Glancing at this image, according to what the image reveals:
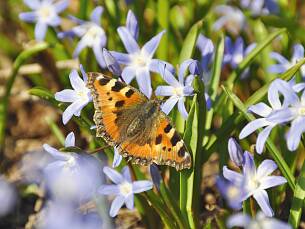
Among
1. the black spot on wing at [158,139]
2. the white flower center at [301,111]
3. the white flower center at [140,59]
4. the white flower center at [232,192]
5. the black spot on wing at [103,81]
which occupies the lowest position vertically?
the white flower center at [232,192]

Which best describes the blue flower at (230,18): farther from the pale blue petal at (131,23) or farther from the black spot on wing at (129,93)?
the black spot on wing at (129,93)

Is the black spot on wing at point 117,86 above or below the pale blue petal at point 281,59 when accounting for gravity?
above

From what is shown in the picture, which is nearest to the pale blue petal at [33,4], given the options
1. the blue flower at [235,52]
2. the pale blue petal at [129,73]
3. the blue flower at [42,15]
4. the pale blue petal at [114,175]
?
the blue flower at [42,15]

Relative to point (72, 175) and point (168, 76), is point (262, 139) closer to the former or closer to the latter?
point (168, 76)

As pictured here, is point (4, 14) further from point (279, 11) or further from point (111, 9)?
point (279, 11)

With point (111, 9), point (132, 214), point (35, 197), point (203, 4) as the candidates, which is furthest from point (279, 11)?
point (35, 197)

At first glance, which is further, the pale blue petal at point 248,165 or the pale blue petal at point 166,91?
the pale blue petal at point 166,91

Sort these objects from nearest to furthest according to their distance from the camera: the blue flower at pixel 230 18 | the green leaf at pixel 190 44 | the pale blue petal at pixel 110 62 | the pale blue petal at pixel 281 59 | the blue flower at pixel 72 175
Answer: the pale blue petal at pixel 110 62 < the blue flower at pixel 72 175 < the green leaf at pixel 190 44 < the pale blue petal at pixel 281 59 < the blue flower at pixel 230 18
